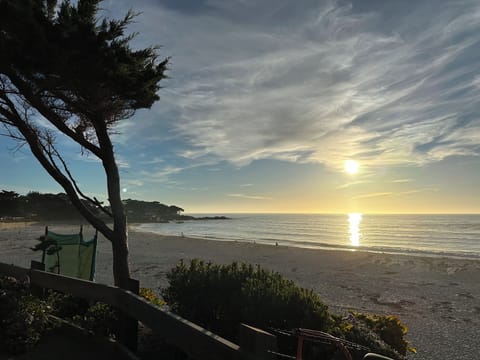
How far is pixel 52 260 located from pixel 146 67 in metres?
5.43

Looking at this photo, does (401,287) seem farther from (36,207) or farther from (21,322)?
(36,207)

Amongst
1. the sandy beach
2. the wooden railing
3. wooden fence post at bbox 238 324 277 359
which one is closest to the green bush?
the wooden railing

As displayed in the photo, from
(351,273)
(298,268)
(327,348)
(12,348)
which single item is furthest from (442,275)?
(12,348)

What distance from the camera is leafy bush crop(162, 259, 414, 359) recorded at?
3.90m

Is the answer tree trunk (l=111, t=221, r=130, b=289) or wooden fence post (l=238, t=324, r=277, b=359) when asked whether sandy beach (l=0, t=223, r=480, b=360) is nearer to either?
wooden fence post (l=238, t=324, r=277, b=359)

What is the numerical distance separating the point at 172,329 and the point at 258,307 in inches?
50.1

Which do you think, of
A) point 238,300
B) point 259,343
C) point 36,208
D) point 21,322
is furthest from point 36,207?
point 259,343

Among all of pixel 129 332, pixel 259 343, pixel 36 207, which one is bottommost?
pixel 129 332

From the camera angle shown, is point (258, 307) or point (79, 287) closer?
point (258, 307)

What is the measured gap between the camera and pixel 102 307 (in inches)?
195

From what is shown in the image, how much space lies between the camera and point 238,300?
4.26 m

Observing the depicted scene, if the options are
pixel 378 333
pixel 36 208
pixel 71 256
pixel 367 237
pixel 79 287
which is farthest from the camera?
pixel 36 208

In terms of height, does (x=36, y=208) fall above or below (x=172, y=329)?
above

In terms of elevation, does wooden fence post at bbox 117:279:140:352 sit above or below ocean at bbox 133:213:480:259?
above
